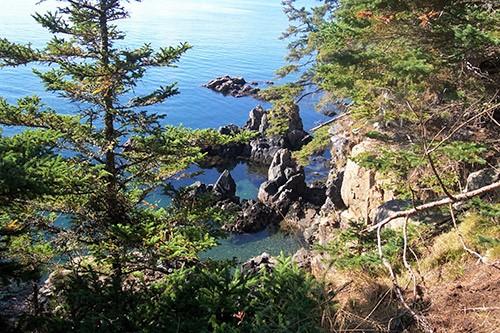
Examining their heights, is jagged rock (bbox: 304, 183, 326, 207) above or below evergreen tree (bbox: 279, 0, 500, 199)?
below

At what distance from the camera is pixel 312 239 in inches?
838

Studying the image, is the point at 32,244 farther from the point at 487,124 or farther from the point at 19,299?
the point at 487,124

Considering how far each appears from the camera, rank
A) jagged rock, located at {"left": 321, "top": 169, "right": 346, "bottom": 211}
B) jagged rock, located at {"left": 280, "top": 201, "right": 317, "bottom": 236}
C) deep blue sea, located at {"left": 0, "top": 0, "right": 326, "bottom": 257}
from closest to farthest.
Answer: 1. jagged rock, located at {"left": 321, "top": 169, "right": 346, "bottom": 211}
2. jagged rock, located at {"left": 280, "top": 201, "right": 317, "bottom": 236}
3. deep blue sea, located at {"left": 0, "top": 0, "right": 326, "bottom": 257}

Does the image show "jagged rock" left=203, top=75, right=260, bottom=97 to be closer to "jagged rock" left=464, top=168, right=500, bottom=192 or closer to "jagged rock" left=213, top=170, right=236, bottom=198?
"jagged rock" left=213, top=170, right=236, bottom=198

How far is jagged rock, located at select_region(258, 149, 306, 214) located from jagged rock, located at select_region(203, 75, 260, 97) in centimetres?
2445

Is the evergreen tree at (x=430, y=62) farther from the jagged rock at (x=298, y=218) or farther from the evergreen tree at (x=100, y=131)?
the jagged rock at (x=298, y=218)

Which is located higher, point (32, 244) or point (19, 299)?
point (32, 244)

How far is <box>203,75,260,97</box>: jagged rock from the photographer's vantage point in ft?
168

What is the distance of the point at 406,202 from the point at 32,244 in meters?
8.90

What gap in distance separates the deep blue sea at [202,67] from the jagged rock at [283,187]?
2.32 metres

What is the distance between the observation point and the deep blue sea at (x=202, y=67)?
35562 mm

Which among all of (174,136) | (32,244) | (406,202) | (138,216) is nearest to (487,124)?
(406,202)

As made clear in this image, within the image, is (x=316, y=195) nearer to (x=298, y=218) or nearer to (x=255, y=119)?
(x=298, y=218)

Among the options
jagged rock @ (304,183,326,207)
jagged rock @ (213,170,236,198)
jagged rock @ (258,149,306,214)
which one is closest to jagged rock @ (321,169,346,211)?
jagged rock @ (304,183,326,207)
